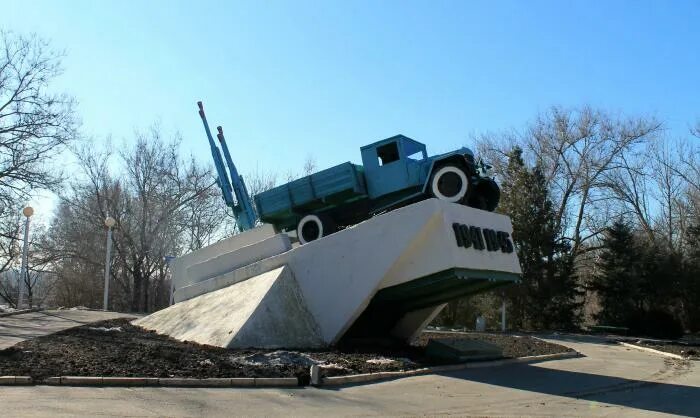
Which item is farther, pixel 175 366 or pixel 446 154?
pixel 446 154

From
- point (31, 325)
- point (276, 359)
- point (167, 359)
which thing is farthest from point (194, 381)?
point (31, 325)

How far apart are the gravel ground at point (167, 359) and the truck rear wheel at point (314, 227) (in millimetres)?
3940

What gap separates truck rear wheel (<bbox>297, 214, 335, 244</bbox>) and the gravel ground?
155 inches

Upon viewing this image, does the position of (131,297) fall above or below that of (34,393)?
above

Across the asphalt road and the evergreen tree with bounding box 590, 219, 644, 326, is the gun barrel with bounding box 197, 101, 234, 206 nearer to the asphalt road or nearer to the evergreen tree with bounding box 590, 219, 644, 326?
the asphalt road

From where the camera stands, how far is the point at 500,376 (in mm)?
12531

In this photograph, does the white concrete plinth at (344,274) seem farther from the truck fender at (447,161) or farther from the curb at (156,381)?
the curb at (156,381)

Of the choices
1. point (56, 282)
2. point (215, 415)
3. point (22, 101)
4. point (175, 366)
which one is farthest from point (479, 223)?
point (56, 282)

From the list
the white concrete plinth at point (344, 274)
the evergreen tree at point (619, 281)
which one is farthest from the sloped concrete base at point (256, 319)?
the evergreen tree at point (619, 281)

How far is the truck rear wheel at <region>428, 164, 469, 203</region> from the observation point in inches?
628

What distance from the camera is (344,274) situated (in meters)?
15.2

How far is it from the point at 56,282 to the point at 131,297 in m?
10.0

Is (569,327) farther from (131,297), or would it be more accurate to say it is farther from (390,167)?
(131,297)

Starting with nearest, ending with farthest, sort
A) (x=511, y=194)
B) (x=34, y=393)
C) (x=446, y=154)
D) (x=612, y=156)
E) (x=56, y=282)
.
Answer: (x=34, y=393) < (x=446, y=154) < (x=511, y=194) < (x=612, y=156) < (x=56, y=282)
